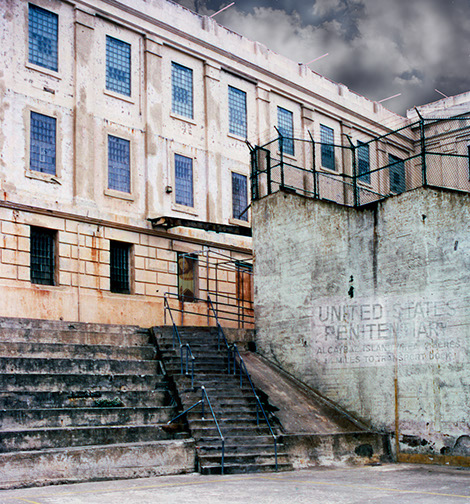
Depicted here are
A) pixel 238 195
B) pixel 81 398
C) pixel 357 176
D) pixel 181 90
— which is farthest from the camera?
pixel 238 195

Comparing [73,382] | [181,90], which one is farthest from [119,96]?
[73,382]

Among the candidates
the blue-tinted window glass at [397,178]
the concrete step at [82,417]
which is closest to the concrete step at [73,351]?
the concrete step at [82,417]

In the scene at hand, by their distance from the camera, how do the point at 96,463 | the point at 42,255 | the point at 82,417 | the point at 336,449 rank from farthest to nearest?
the point at 42,255 → the point at 336,449 → the point at 82,417 → the point at 96,463

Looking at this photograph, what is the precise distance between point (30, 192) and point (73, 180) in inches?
Answer: 65.7

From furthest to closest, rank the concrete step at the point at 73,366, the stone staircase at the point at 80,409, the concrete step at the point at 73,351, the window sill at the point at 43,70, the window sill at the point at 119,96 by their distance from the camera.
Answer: the window sill at the point at 119,96 → the window sill at the point at 43,70 → the concrete step at the point at 73,351 → the concrete step at the point at 73,366 → the stone staircase at the point at 80,409

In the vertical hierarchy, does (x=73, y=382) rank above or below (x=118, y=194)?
below

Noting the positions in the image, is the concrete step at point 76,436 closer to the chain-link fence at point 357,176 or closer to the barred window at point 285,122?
the chain-link fence at point 357,176

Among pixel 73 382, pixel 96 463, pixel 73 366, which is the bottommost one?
pixel 96 463

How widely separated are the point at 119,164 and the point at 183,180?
296 cm

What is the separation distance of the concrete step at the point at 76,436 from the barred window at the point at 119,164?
12.2 m

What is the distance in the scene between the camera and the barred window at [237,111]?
95.1 ft

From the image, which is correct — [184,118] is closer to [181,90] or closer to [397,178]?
[181,90]

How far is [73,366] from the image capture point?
14906mm

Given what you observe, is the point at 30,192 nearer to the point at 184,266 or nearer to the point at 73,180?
the point at 73,180
